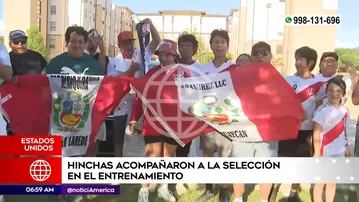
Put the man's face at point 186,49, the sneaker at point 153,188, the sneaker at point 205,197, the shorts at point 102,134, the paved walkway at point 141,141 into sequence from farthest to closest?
the sneaker at point 205,197 → the sneaker at point 153,188 → the shorts at point 102,134 → the paved walkway at point 141,141 → the man's face at point 186,49

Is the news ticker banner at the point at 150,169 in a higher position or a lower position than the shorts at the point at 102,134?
lower

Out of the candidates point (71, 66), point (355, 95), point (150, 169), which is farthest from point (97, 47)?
point (355, 95)

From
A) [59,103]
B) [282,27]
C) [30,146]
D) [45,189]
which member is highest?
[282,27]

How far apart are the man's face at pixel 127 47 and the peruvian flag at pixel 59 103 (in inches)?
6.1

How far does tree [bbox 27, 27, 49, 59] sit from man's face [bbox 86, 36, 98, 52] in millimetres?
235

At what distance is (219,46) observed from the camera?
211 centimetres

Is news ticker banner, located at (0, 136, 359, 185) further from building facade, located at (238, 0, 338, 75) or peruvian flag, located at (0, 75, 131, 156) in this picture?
building facade, located at (238, 0, 338, 75)

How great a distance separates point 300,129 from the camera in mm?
2236

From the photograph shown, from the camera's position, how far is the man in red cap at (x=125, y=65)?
212 centimetres

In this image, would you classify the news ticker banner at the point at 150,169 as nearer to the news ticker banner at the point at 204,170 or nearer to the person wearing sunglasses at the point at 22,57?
the news ticker banner at the point at 204,170

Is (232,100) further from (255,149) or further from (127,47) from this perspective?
(127,47)

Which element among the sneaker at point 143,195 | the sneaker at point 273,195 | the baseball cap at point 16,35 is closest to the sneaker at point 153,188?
the sneaker at point 143,195

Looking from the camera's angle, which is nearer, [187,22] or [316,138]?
[187,22]

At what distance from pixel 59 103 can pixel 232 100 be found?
1.00 meters
